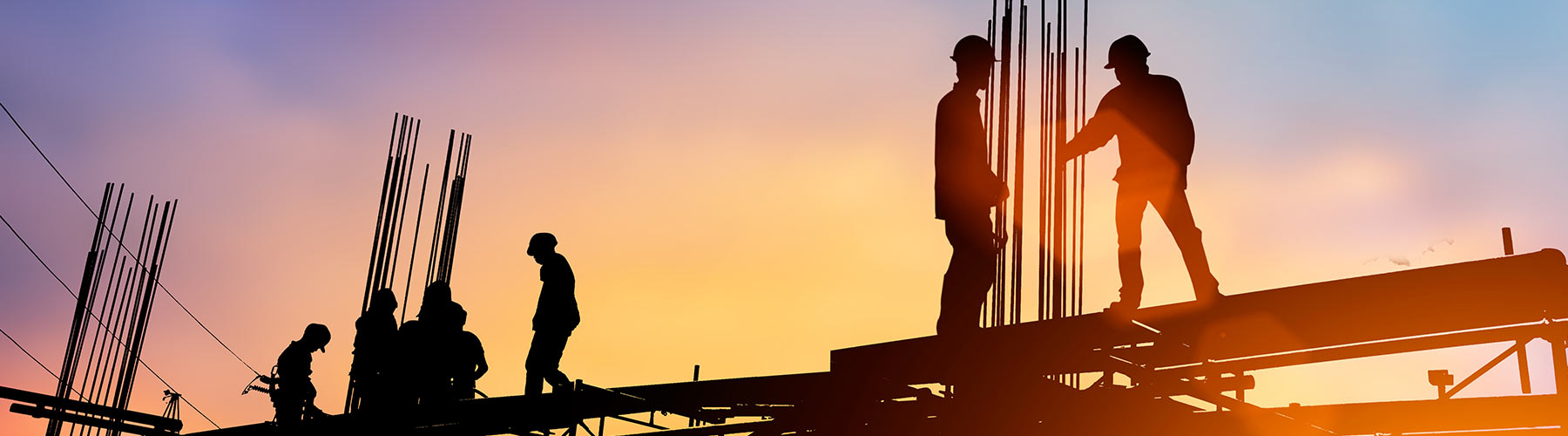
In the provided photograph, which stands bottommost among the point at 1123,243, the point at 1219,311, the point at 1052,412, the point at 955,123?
the point at 1052,412

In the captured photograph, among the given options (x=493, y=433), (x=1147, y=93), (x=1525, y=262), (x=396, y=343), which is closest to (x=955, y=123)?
(x=1147, y=93)

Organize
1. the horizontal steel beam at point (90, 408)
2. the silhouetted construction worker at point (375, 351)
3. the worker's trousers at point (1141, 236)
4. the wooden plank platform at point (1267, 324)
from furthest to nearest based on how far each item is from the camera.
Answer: the horizontal steel beam at point (90, 408), the silhouetted construction worker at point (375, 351), the worker's trousers at point (1141, 236), the wooden plank platform at point (1267, 324)

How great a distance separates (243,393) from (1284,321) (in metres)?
9.30

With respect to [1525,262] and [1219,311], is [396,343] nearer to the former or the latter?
[1219,311]

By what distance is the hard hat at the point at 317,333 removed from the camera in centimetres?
1148

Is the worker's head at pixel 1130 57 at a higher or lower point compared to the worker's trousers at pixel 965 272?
higher

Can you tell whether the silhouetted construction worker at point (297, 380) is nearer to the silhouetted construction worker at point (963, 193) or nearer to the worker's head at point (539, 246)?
the worker's head at point (539, 246)

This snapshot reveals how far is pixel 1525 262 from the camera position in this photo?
4.75m

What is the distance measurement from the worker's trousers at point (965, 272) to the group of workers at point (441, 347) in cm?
309

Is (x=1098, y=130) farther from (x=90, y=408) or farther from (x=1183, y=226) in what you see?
(x=90, y=408)

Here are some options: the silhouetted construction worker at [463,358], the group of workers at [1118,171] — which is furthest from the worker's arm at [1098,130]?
the silhouetted construction worker at [463,358]

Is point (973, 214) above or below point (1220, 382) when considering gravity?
above

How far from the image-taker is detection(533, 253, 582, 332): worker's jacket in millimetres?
8672

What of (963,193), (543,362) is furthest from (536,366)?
(963,193)
